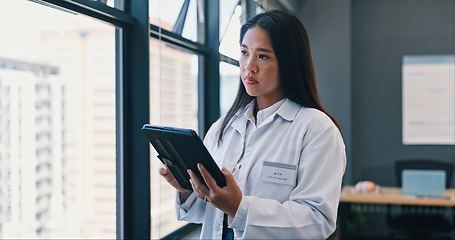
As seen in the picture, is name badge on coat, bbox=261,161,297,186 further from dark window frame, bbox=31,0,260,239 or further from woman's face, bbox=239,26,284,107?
dark window frame, bbox=31,0,260,239

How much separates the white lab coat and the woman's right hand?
0.14m

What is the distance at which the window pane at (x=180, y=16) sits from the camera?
2.14m

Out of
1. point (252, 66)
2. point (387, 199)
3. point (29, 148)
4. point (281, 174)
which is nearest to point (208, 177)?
point (281, 174)

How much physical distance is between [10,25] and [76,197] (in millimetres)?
767

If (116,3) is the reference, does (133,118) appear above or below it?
below

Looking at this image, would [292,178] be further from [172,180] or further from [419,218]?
[419,218]

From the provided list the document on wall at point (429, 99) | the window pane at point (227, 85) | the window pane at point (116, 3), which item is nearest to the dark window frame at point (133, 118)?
the window pane at point (116, 3)

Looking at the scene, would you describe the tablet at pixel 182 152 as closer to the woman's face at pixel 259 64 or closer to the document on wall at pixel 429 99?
the woman's face at pixel 259 64

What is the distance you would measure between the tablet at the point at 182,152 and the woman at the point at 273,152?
0.02m

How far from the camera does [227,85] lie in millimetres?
2824

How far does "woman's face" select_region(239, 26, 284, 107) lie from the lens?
3.88 ft

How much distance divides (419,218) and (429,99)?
3.73 ft

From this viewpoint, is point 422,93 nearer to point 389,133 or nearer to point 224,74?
point 389,133

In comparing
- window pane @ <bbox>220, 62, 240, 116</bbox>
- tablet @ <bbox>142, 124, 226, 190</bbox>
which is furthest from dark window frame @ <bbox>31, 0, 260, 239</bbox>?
tablet @ <bbox>142, 124, 226, 190</bbox>
